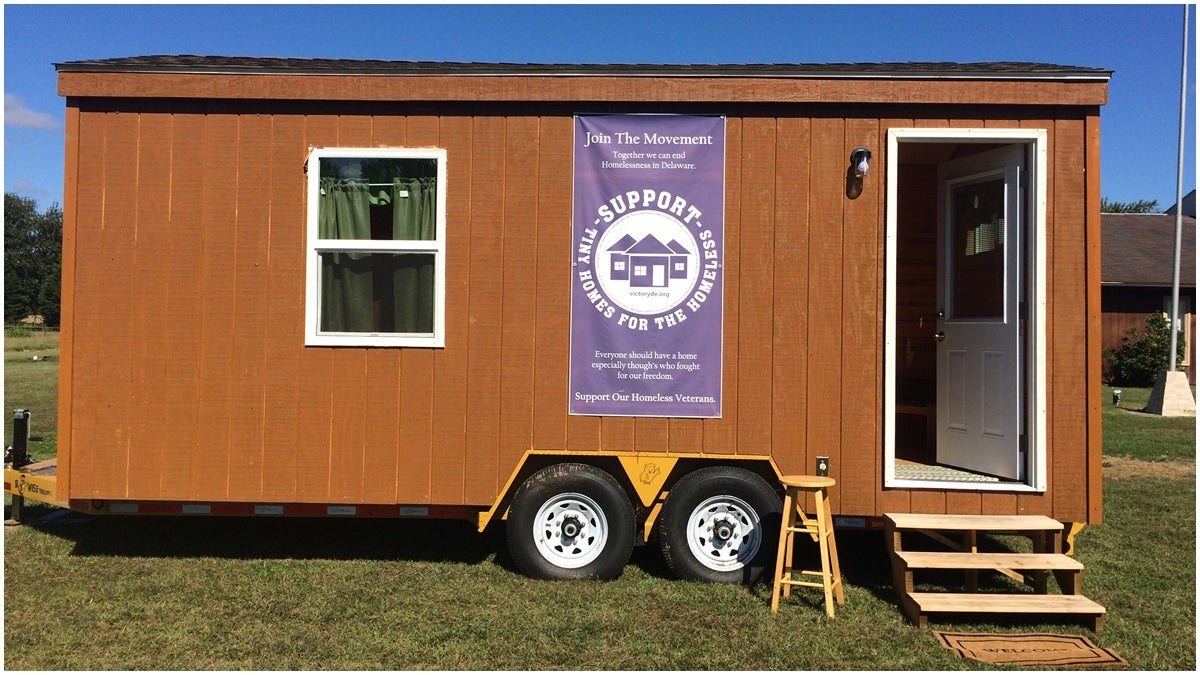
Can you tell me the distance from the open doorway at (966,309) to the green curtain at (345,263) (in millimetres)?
3053

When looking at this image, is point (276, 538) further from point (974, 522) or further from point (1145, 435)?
point (1145, 435)

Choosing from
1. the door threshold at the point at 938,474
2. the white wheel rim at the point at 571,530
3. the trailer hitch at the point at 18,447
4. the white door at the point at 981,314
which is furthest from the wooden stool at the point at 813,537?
the trailer hitch at the point at 18,447

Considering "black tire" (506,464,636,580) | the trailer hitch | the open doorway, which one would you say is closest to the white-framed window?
"black tire" (506,464,636,580)

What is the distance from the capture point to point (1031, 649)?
3891 millimetres

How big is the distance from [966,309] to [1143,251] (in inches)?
808

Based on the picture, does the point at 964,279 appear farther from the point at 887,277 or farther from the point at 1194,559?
the point at 1194,559

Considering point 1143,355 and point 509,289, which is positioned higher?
point 509,289

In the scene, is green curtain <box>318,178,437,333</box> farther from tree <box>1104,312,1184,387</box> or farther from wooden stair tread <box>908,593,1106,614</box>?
tree <box>1104,312,1184,387</box>

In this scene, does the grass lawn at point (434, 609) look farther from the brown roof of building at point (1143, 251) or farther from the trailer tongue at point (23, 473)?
the brown roof of building at point (1143, 251)

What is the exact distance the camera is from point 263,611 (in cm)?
424

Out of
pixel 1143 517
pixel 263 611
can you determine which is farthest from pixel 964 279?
pixel 263 611

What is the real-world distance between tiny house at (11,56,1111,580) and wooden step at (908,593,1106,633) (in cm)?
61

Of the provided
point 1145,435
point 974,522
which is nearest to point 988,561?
point 974,522

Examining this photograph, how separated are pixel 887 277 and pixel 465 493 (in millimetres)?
2742
